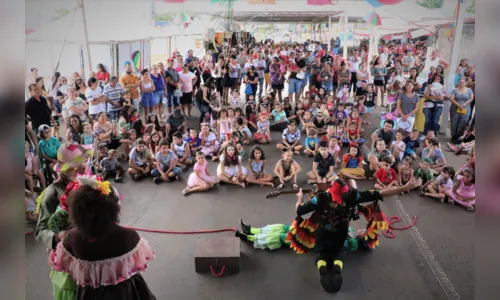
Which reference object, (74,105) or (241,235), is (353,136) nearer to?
(241,235)

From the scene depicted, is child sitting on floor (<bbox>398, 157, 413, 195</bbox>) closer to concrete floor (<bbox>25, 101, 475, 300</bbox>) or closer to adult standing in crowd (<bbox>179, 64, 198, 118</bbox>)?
concrete floor (<bbox>25, 101, 475, 300</bbox>)

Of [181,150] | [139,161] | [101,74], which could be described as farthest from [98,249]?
[101,74]

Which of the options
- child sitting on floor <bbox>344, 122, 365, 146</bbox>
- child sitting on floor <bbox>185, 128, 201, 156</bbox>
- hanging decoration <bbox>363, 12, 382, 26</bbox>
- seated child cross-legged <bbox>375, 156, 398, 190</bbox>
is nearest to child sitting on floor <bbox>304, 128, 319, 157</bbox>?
child sitting on floor <bbox>344, 122, 365, 146</bbox>

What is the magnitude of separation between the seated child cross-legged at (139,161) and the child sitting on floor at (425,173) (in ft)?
13.2

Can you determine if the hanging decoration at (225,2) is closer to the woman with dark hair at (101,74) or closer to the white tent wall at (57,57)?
Answer: the white tent wall at (57,57)

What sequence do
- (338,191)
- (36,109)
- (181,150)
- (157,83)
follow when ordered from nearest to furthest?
1. (338,191)
2. (36,109)
3. (181,150)
4. (157,83)

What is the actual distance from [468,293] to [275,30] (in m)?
14.4

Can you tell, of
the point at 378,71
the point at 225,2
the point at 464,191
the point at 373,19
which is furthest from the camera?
the point at 378,71

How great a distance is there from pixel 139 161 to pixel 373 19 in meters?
6.92

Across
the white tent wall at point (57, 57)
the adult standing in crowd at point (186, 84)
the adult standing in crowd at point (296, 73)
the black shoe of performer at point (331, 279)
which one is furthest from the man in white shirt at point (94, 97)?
the black shoe of performer at point (331, 279)

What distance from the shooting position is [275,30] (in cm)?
1636

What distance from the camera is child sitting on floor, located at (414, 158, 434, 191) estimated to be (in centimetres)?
555

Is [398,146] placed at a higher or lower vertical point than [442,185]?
higher

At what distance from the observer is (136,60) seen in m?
9.31
